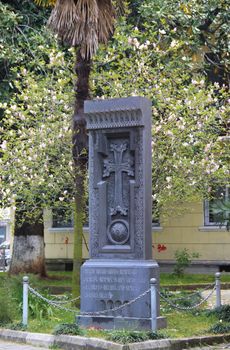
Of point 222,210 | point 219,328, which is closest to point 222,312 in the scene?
point 219,328

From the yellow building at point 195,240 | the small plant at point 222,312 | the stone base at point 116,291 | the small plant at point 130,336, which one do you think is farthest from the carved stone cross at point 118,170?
the yellow building at point 195,240

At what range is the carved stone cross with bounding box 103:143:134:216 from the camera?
1365cm

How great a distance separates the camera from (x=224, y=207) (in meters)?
13.7

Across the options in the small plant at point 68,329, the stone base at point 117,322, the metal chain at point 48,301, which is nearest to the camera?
the small plant at point 68,329

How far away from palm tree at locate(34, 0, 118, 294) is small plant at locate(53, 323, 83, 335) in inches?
136

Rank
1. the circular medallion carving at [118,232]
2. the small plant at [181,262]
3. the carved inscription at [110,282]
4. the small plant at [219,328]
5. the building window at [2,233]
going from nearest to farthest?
the carved inscription at [110,282] → the small plant at [219,328] → the circular medallion carving at [118,232] → the small plant at [181,262] → the building window at [2,233]

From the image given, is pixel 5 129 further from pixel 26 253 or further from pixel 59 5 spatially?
pixel 59 5

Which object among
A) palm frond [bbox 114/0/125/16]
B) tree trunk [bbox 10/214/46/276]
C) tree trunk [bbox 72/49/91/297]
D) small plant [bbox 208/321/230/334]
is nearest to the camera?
Result: small plant [bbox 208/321/230/334]

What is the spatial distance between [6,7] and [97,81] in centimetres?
338

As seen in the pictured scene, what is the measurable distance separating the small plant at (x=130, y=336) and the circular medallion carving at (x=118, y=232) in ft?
5.13

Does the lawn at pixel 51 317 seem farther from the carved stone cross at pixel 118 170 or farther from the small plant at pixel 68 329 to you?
the carved stone cross at pixel 118 170

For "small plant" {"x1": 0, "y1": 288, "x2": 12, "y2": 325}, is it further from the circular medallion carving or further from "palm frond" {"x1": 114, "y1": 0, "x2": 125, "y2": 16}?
"palm frond" {"x1": 114, "y1": 0, "x2": 125, "y2": 16}

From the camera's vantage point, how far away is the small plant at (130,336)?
475 inches

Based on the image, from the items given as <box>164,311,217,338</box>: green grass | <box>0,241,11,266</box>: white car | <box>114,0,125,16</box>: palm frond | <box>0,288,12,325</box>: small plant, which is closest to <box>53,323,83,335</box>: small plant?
<box>164,311,217,338</box>: green grass
